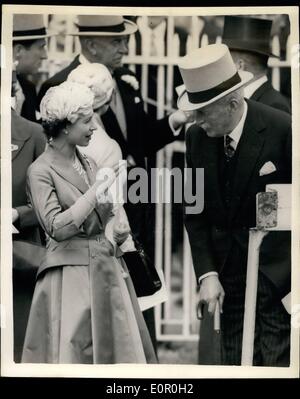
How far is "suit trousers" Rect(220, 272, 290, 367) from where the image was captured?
4090 millimetres

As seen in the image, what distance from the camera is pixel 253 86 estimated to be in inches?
→ 162

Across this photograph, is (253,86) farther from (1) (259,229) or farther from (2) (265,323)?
(2) (265,323)

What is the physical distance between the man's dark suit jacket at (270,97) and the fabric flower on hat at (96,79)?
0.73m

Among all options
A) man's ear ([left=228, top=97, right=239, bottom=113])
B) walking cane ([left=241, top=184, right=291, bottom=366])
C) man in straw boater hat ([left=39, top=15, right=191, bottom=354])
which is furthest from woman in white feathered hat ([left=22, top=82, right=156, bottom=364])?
man's ear ([left=228, top=97, right=239, bottom=113])

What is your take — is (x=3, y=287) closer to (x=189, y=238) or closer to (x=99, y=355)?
(x=99, y=355)

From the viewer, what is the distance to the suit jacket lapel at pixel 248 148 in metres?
4.07

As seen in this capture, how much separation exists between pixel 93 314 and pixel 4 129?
102 cm

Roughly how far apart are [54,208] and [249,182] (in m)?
0.97

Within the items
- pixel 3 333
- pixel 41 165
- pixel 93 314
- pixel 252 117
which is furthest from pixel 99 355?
pixel 252 117

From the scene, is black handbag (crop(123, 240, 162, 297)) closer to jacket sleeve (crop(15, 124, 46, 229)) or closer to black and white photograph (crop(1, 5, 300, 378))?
black and white photograph (crop(1, 5, 300, 378))

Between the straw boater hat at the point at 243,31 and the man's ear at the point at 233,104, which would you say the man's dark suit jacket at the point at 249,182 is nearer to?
the man's ear at the point at 233,104

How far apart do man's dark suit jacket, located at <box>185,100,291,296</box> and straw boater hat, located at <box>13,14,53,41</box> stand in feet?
2.95

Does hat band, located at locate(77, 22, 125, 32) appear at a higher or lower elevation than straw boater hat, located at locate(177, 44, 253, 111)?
higher

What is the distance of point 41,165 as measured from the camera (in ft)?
13.3
